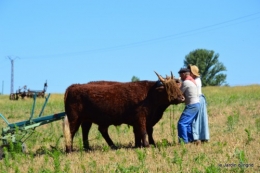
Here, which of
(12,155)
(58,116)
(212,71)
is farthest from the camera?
(212,71)

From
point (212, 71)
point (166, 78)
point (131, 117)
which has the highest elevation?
point (212, 71)

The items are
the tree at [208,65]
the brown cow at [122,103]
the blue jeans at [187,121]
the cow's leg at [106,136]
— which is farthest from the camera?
the tree at [208,65]

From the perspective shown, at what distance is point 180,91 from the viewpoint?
10.7 metres

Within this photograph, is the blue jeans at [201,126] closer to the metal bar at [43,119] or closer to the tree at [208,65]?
the metal bar at [43,119]

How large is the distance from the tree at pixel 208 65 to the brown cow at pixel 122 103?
253 ft

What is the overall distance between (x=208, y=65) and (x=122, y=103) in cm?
7861

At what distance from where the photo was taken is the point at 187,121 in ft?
35.2

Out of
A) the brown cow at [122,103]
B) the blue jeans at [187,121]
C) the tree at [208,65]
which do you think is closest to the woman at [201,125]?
the blue jeans at [187,121]

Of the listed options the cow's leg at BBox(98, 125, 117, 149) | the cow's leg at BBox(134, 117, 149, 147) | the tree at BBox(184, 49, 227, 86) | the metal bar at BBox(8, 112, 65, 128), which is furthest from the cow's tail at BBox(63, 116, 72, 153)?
the tree at BBox(184, 49, 227, 86)

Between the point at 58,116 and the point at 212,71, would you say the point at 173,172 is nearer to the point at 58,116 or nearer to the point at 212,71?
the point at 58,116

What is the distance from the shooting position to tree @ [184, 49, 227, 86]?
87625 millimetres

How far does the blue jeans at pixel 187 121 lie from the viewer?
1070 centimetres

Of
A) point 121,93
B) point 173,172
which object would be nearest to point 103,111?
point 121,93

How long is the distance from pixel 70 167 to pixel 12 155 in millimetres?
2304
